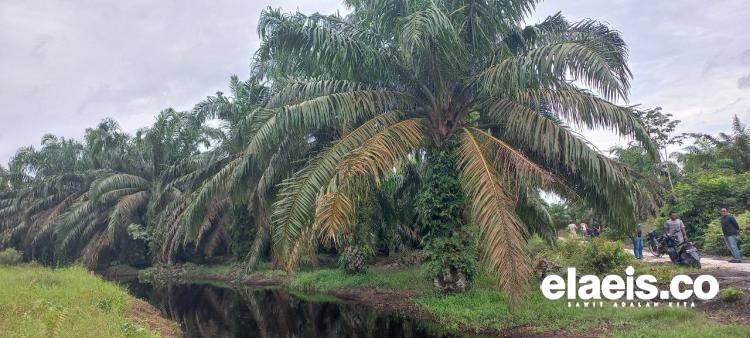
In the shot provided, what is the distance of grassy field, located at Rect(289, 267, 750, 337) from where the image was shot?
7719mm

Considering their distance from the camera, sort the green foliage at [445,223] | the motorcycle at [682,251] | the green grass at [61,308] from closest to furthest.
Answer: the green grass at [61,308] → the green foliage at [445,223] → the motorcycle at [682,251]

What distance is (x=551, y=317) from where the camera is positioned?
9445 mm

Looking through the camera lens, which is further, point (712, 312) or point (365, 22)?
point (365, 22)

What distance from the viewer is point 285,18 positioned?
11.0m

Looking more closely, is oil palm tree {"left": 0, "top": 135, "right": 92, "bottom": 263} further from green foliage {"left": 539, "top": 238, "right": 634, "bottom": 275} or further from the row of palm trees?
green foliage {"left": 539, "top": 238, "right": 634, "bottom": 275}

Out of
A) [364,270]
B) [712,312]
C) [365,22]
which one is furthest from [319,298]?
[712,312]

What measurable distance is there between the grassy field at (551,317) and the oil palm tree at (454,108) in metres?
1.63

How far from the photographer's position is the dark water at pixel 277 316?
10750mm

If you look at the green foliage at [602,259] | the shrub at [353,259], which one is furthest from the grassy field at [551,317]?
the shrub at [353,259]

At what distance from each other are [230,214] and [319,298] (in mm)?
12429

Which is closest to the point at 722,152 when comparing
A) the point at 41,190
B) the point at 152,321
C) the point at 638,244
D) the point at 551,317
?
the point at 638,244

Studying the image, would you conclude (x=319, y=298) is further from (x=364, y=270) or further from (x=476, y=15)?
(x=476, y=15)

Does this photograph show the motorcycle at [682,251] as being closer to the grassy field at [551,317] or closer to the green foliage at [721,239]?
the green foliage at [721,239]

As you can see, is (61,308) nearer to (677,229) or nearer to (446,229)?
(446,229)
